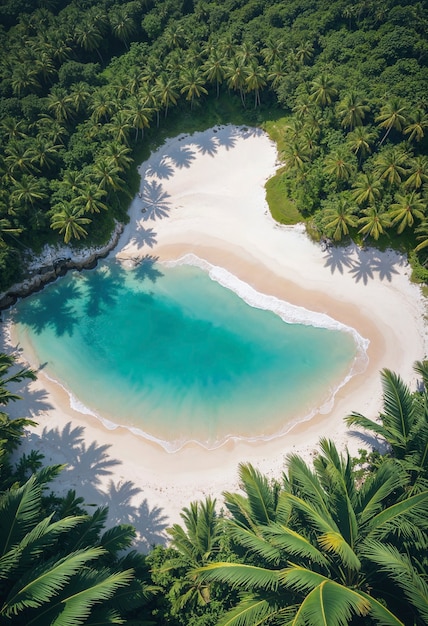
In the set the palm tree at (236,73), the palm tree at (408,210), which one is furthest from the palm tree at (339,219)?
the palm tree at (236,73)

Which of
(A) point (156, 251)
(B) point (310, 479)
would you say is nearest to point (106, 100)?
(A) point (156, 251)

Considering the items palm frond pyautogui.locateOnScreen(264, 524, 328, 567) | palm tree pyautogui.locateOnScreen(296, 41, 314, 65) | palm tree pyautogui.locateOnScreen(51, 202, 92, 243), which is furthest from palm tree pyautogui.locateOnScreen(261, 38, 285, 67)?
palm frond pyautogui.locateOnScreen(264, 524, 328, 567)

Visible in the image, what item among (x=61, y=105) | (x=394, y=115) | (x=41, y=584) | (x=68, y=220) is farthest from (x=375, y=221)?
(x=41, y=584)

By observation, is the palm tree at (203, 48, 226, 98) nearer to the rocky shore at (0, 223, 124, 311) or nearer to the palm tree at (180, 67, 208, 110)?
the palm tree at (180, 67, 208, 110)

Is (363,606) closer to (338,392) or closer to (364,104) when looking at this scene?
(338,392)

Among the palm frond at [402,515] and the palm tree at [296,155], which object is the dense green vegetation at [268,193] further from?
the palm tree at [296,155]

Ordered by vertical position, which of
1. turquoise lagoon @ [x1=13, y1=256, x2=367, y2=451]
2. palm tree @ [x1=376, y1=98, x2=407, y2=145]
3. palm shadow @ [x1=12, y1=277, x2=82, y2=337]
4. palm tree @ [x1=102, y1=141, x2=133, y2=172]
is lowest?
turquoise lagoon @ [x1=13, y1=256, x2=367, y2=451]
